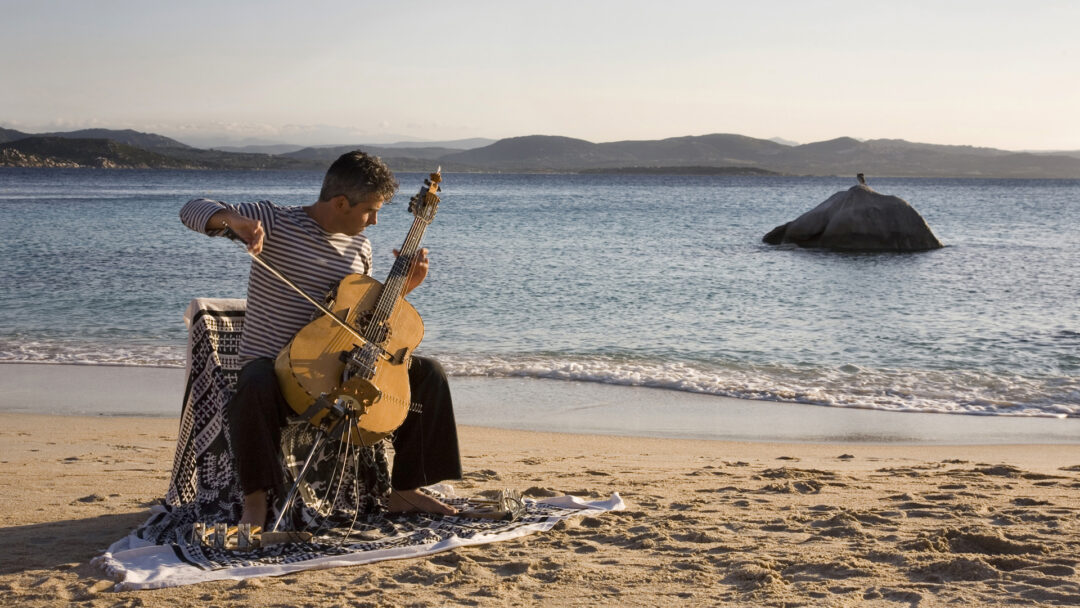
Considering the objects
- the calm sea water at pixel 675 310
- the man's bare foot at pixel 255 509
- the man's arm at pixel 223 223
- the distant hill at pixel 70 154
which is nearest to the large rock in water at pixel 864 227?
the calm sea water at pixel 675 310

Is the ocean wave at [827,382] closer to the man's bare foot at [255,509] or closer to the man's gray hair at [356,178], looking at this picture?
the man's gray hair at [356,178]

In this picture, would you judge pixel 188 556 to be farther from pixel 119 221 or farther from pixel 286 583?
pixel 119 221

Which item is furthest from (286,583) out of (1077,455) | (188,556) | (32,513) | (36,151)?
(36,151)

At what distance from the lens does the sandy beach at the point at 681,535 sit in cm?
369

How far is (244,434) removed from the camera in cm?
418

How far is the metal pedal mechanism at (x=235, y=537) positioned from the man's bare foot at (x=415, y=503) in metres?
0.66

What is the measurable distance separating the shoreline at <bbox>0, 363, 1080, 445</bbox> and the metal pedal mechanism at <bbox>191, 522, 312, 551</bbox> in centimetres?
372

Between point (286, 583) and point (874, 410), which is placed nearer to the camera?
point (286, 583)

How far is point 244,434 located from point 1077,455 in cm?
→ 557

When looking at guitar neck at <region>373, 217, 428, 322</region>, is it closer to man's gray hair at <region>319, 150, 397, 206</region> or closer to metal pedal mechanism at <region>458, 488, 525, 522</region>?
man's gray hair at <region>319, 150, 397, 206</region>

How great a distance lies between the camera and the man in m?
4.16

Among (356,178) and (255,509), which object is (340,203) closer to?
(356,178)

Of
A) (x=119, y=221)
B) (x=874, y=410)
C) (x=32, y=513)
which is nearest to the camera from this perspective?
(x=32, y=513)

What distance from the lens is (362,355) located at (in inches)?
166
